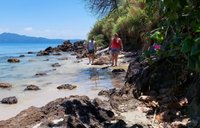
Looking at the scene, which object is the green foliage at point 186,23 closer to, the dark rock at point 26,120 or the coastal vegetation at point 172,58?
the coastal vegetation at point 172,58

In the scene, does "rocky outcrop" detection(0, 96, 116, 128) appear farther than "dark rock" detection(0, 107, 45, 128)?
No

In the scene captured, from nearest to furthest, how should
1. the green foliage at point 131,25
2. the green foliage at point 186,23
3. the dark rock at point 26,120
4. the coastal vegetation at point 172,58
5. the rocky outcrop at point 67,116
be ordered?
the green foliage at point 186,23
the coastal vegetation at point 172,58
the rocky outcrop at point 67,116
the dark rock at point 26,120
the green foliage at point 131,25

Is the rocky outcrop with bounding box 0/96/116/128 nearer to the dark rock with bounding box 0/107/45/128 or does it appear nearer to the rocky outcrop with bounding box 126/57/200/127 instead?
the dark rock with bounding box 0/107/45/128

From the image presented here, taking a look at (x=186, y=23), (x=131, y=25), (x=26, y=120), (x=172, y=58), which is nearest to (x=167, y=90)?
(x=172, y=58)

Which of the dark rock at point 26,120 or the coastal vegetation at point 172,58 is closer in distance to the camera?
the coastal vegetation at point 172,58

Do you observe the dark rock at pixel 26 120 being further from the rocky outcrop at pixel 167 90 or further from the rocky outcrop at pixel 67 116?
the rocky outcrop at pixel 167 90

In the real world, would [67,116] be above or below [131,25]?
below

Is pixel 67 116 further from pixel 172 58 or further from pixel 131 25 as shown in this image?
pixel 131 25

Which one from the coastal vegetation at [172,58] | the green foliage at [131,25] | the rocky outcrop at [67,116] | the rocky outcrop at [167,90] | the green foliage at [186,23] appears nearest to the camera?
the green foliage at [186,23]

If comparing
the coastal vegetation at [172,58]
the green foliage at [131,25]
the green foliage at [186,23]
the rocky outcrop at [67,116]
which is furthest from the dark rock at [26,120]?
the green foliage at [131,25]

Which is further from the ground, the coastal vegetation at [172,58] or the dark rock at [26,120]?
the coastal vegetation at [172,58]

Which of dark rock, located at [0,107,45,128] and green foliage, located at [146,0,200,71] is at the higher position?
green foliage, located at [146,0,200,71]

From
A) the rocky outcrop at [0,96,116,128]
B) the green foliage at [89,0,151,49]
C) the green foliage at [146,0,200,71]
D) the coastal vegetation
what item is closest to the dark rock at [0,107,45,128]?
the rocky outcrop at [0,96,116,128]

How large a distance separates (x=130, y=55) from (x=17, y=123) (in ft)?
53.0
